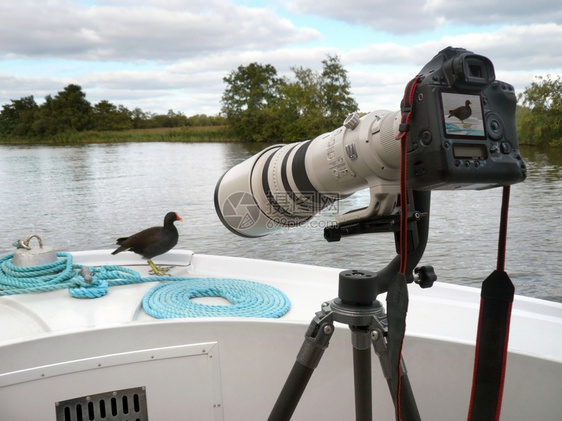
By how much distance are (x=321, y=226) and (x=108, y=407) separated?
96 cm

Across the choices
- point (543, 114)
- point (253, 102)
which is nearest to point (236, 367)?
point (543, 114)

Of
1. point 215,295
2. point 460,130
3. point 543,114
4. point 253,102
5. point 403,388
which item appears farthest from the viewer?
point 253,102

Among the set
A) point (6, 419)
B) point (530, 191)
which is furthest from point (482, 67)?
point (530, 191)

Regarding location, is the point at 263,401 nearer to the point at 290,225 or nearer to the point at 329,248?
the point at 290,225

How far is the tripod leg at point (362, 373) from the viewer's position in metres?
0.97

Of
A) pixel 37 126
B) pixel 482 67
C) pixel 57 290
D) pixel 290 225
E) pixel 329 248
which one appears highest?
pixel 37 126

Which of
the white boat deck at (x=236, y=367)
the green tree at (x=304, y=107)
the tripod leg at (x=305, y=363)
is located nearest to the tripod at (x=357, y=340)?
the tripod leg at (x=305, y=363)

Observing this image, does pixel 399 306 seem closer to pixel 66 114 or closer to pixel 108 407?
pixel 108 407

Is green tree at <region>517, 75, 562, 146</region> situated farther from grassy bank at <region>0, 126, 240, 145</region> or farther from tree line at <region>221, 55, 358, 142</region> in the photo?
grassy bank at <region>0, 126, 240, 145</region>

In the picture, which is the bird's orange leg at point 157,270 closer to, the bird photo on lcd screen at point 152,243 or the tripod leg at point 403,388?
the bird photo on lcd screen at point 152,243

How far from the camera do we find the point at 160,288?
1.75 m

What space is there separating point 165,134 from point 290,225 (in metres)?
24.3

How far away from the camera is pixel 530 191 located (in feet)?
17.8

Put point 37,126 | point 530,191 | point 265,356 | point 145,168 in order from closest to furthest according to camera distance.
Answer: point 265,356, point 530,191, point 145,168, point 37,126
